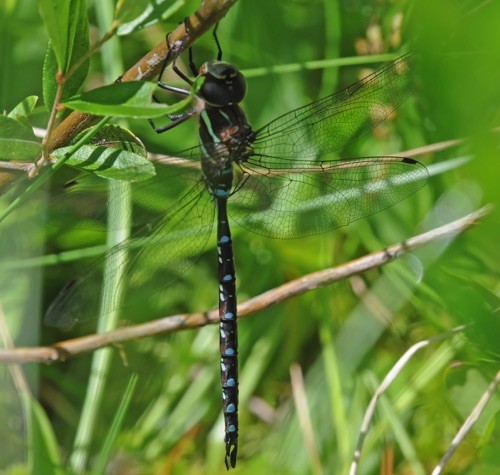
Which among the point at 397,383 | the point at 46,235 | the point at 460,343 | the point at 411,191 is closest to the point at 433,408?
the point at 397,383

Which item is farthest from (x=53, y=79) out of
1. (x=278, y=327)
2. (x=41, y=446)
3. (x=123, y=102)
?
(x=278, y=327)

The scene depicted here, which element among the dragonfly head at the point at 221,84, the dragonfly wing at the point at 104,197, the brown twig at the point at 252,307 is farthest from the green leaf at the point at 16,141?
the brown twig at the point at 252,307

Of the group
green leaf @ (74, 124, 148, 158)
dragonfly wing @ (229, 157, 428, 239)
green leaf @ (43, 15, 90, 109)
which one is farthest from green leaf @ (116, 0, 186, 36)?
dragonfly wing @ (229, 157, 428, 239)

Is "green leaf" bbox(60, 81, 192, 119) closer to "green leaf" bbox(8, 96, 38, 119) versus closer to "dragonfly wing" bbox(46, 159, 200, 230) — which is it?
"green leaf" bbox(8, 96, 38, 119)

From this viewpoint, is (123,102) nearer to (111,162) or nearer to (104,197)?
(111,162)

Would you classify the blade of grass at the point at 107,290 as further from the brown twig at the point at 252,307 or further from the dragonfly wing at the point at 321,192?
the dragonfly wing at the point at 321,192

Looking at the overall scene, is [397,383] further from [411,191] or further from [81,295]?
[81,295]
